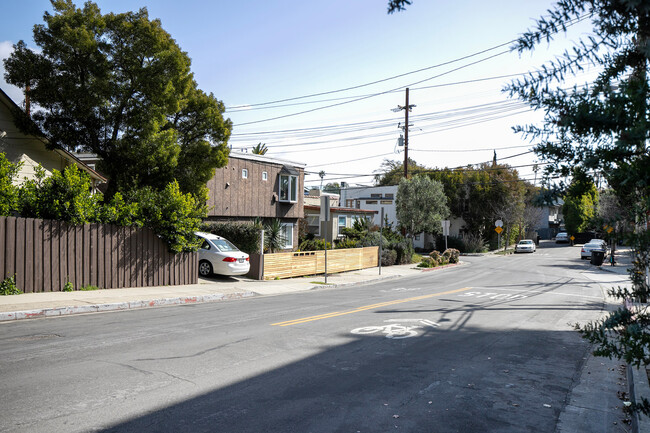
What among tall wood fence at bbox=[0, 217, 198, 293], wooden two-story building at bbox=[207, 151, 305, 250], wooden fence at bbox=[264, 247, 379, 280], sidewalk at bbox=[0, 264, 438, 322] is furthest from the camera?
wooden two-story building at bbox=[207, 151, 305, 250]

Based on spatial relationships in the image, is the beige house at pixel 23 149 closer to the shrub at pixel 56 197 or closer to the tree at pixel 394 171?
the shrub at pixel 56 197

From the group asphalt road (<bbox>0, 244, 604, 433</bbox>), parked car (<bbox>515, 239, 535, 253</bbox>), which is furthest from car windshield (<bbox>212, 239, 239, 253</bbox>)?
parked car (<bbox>515, 239, 535, 253</bbox>)

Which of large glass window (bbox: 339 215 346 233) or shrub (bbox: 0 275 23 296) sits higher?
large glass window (bbox: 339 215 346 233)

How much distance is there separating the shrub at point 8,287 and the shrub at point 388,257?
20.8 meters

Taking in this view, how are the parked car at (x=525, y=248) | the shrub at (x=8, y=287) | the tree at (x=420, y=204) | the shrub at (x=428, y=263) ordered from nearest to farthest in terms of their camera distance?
the shrub at (x=8, y=287) → the shrub at (x=428, y=263) → the tree at (x=420, y=204) → the parked car at (x=525, y=248)

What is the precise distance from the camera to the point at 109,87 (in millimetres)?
15867

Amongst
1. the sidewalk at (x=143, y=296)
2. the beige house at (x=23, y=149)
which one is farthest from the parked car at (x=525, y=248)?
the beige house at (x=23, y=149)

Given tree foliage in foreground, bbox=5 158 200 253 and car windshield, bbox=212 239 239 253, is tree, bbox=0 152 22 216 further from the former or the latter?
car windshield, bbox=212 239 239 253

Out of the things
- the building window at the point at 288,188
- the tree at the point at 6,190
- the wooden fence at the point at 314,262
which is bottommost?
the wooden fence at the point at 314,262

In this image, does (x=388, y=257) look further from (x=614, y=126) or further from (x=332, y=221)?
(x=614, y=126)

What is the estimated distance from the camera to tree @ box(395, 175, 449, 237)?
3741cm

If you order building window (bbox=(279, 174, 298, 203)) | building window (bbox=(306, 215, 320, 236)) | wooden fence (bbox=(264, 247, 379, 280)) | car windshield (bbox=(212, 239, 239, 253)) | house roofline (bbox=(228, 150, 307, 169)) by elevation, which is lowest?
wooden fence (bbox=(264, 247, 379, 280))

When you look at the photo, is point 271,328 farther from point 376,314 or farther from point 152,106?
point 152,106

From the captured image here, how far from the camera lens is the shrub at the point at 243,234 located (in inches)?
826
